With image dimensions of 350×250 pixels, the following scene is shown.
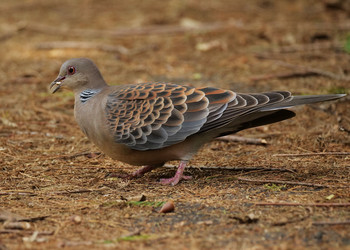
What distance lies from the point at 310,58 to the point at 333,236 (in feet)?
19.1

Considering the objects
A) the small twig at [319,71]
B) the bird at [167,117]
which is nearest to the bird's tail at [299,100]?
the bird at [167,117]

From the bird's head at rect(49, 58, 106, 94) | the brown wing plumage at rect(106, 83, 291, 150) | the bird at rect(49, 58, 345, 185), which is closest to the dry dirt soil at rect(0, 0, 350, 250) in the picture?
the bird at rect(49, 58, 345, 185)

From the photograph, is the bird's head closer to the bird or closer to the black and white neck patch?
the black and white neck patch

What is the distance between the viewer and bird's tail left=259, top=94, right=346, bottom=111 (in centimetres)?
430

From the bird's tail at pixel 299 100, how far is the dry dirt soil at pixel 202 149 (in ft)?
1.90

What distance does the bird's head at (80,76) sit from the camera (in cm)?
499

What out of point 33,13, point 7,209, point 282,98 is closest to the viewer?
point 7,209

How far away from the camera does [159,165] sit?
16.0 ft

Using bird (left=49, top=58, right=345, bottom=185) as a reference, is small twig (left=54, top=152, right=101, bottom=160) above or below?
below

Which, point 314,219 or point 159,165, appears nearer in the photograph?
point 314,219

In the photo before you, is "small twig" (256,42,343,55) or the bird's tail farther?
"small twig" (256,42,343,55)

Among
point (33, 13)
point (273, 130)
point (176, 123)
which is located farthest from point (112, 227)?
point (33, 13)

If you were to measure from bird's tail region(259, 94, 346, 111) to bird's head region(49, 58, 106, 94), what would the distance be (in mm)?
1590

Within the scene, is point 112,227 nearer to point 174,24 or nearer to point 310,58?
point 310,58
